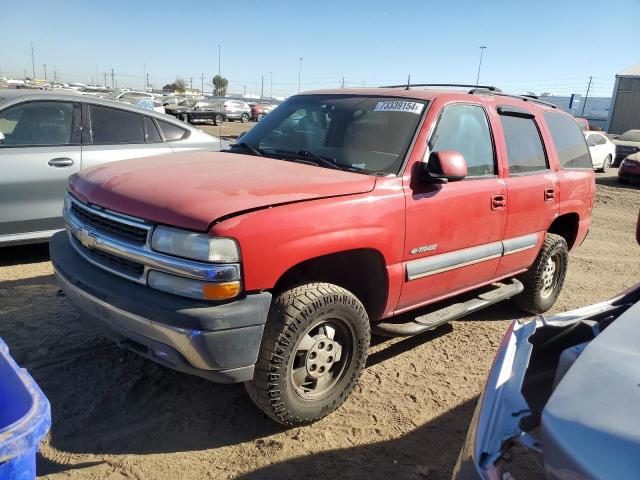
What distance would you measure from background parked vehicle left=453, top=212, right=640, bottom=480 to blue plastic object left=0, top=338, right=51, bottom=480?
1.34 m

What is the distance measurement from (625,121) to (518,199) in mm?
38532

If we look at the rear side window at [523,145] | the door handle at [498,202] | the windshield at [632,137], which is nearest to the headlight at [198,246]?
the door handle at [498,202]

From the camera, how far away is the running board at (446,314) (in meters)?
3.42

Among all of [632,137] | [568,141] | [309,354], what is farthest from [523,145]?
[632,137]

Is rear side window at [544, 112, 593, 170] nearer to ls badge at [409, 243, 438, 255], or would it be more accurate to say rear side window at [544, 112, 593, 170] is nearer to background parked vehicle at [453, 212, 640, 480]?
ls badge at [409, 243, 438, 255]

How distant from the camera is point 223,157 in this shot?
368 centimetres

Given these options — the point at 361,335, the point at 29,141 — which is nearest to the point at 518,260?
the point at 361,335

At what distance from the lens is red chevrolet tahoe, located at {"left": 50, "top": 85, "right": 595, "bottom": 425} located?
2504 millimetres

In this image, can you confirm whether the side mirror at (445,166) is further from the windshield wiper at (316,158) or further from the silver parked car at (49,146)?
the silver parked car at (49,146)

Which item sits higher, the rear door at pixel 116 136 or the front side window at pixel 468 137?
the front side window at pixel 468 137

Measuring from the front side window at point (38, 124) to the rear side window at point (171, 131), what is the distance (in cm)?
99

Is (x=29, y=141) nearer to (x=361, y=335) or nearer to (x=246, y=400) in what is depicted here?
(x=246, y=400)

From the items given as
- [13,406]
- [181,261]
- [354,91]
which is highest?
[354,91]

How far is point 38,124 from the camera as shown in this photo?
522cm
